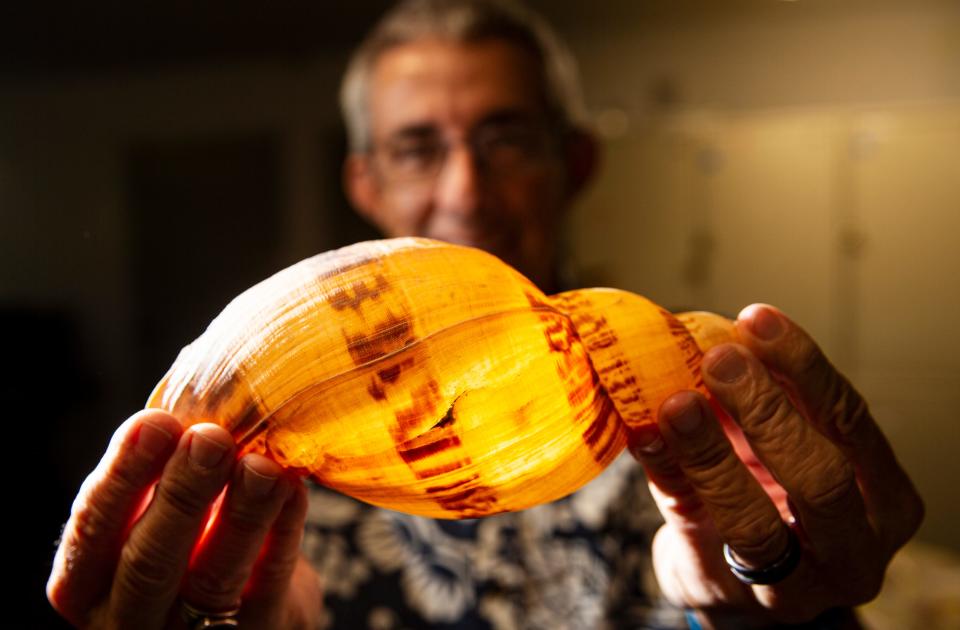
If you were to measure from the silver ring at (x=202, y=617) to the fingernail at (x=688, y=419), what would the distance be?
208 mm

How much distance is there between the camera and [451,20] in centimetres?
60

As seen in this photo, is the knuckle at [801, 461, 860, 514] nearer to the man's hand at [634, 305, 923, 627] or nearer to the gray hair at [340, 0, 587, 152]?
the man's hand at [634, 305, 923, 627]

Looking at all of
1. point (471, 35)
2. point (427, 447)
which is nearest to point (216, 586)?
point (427, 447)

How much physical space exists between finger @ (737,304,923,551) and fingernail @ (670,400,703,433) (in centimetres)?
4

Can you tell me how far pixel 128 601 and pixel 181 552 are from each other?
0.11ft

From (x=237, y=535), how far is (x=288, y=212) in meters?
0.47

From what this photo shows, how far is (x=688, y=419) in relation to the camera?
10.6 inches

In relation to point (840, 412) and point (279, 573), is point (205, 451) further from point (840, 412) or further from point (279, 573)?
point (840, 412)

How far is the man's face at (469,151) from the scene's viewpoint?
17.2 inches

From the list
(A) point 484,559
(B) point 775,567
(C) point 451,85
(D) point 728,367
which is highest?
(C) point 451,85

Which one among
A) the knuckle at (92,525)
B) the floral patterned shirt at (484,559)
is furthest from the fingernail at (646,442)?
the floral patterned shirt at (484,559)

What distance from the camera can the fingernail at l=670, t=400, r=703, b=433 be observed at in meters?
0.27

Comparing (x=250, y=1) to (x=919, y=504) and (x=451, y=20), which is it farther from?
(x=919, y=504)

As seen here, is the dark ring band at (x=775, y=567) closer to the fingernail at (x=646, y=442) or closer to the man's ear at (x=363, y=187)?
the fingernail at (x=646, y=442)
